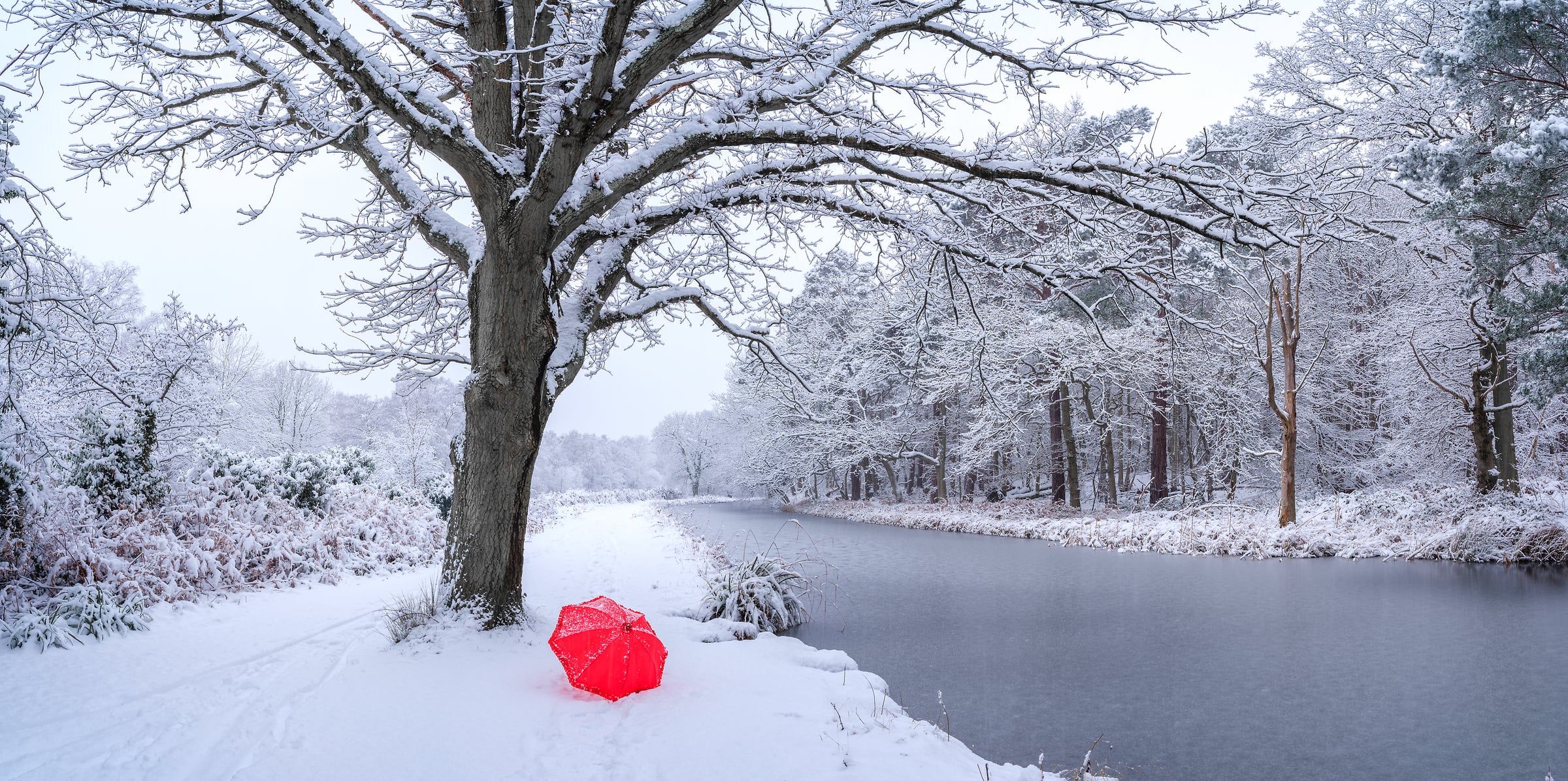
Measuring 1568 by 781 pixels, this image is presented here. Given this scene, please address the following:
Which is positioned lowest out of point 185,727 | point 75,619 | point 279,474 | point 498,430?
point 185,727

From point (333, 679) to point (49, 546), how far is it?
358 centimetres

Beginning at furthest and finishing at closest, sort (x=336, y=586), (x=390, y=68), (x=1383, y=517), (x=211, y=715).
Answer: (x=1383, y=517), (x=336, y=586), (x=390, y=68), (x=211, y=715)

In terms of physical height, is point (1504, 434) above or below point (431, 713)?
above

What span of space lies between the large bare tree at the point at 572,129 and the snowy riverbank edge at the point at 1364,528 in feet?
27.2

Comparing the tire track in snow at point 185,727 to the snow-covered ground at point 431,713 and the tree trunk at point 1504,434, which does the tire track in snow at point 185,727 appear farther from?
the tree trunk at point 1504,434

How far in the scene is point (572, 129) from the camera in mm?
4273

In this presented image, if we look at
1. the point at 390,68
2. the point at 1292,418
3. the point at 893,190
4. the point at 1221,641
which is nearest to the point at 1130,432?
the point at 1292,418

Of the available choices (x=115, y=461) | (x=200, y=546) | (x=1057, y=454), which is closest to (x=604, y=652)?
(x=200, y=546)

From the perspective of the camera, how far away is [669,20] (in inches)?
149

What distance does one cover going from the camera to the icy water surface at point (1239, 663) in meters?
3.90

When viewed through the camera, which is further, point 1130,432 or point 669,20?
point 1130,432

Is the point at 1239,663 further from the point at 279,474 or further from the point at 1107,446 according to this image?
the point at 1107,446

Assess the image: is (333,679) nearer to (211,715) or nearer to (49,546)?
(211,715)

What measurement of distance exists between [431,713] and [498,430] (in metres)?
1.89
